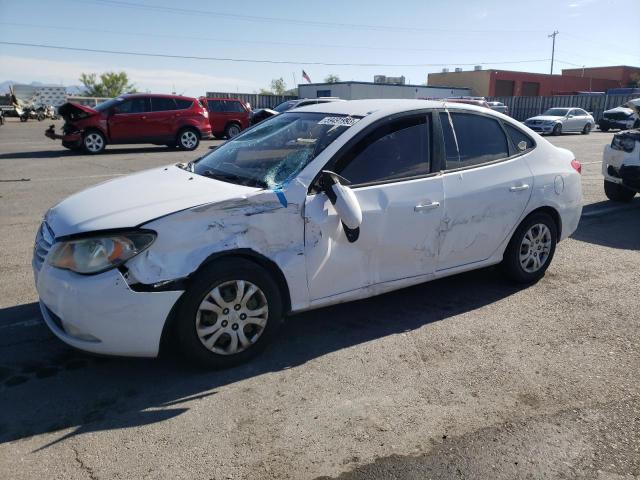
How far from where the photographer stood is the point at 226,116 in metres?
21.4

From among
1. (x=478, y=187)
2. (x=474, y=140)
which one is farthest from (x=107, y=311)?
(x=474, y=140)

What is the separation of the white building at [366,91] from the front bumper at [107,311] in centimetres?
4285

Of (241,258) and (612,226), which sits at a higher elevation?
(241,258)

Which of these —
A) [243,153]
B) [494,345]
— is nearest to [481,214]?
[494,345]

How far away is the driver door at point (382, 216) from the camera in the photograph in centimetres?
362

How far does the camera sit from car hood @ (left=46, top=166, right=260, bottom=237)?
3191 millimetres

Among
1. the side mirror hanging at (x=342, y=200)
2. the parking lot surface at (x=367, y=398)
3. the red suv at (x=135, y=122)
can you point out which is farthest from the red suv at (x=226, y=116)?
the side mirror hanging at (x=342, y=200)

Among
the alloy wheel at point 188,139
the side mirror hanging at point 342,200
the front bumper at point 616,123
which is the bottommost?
the front bumper at point 616,123

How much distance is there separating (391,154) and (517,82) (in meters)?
63.2

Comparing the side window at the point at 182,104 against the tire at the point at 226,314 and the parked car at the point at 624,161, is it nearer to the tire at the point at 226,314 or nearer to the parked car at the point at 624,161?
the parked car at the point at 624,161

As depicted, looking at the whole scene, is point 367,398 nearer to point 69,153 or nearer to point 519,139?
point 519,139

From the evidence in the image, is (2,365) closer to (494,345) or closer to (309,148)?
(309,148)

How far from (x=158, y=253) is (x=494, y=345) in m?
2.45

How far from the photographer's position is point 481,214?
442 cm
